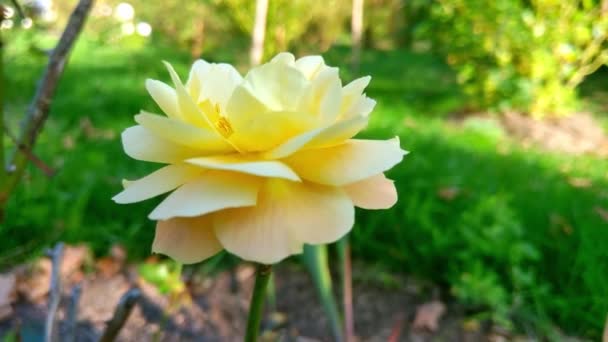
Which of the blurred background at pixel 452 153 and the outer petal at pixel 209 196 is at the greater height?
the outer petal at pixel 209 196

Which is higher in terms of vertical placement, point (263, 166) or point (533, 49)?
point (263, 166)

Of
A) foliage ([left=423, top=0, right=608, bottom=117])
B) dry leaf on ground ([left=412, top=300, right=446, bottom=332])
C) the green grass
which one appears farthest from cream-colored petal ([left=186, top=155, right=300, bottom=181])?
foliage ([left=423, top=0, right=608, bottom=117])

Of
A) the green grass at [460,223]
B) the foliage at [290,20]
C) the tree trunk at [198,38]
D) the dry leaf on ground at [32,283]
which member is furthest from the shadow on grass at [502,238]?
the tree trunk at [198,38]

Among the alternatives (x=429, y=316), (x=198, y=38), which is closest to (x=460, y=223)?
(x=429, y=316)

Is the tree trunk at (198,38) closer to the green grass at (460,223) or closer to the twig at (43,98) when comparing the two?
the green grass at (460,223)

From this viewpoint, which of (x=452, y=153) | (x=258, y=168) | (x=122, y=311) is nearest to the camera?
(x=258, y=168)

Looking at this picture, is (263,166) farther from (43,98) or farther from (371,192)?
(43,98)
